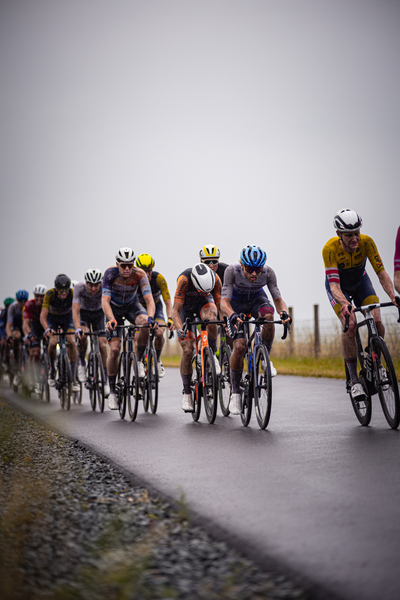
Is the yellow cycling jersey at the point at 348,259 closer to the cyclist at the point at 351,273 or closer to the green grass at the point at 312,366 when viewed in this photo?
the cyclist at the point at 351,273

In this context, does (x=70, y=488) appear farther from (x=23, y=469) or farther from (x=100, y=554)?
(x=100, y=554)

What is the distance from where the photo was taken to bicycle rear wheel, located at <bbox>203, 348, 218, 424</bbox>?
8.49 metres

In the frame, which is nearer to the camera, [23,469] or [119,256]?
[23,469]

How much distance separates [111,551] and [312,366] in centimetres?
1732

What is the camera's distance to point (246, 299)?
9047mm

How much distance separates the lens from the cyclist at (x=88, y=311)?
1198 cm

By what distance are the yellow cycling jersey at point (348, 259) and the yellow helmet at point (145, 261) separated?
15.8 ft

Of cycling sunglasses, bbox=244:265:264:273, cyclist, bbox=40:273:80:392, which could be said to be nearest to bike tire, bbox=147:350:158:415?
cycling sunglasses, bbox=244:265:264:273

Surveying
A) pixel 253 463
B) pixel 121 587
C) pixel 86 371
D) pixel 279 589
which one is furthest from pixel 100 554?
pixel 86 371

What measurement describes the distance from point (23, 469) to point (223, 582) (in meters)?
3.39

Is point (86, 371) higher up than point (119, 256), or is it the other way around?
point (119, 256)

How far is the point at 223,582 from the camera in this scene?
9.80 ft

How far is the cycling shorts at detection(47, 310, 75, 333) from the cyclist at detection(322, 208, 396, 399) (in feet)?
22.9

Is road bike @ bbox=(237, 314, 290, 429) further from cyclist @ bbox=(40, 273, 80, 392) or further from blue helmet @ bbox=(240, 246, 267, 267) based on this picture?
cyclist @ bbox=(40, 273, 80, 392)
